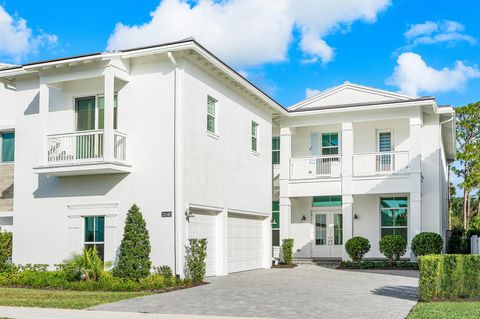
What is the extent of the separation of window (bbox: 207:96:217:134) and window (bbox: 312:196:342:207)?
31.0ft

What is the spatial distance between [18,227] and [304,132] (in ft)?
45.9

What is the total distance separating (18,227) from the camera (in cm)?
2014

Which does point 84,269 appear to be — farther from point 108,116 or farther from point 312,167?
point 312,167

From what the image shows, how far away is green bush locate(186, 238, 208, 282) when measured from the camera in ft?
58.6

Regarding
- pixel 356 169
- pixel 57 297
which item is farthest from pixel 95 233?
pixel 356 169

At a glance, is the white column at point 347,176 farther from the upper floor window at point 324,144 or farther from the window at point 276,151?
the window at point 276,151

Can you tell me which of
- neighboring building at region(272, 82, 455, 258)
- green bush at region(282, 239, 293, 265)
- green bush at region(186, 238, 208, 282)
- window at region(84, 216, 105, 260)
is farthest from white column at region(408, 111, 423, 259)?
window at region(84, 216, 105, 260)

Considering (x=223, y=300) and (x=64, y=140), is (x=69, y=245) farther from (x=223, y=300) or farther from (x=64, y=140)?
(x=223, y=300)

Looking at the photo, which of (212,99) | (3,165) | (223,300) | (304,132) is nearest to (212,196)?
(212,99)

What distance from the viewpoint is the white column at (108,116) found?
17750mm

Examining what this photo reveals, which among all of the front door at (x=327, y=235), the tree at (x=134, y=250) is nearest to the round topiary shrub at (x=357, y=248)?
the front door at (x=327, y=235)

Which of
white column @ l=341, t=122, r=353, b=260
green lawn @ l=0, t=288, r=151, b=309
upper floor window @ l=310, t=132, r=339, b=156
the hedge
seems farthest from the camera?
upper floor window @ l=310, t=132, r=339, b=156

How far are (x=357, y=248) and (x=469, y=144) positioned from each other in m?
18.1

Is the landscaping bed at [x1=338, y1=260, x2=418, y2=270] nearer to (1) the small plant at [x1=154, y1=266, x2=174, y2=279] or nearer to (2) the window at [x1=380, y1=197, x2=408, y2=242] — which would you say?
(2) the window at [x1=380, y1=197, x2=408, y2=242]
